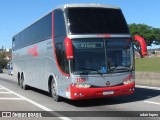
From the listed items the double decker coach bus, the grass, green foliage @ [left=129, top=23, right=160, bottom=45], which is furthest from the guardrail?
green foliage @ [left=129, top=23, right=160, bottom=45]

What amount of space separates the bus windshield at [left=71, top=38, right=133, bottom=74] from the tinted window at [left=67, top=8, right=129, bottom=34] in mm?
445

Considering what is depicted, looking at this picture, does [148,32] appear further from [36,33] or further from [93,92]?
[93,92]

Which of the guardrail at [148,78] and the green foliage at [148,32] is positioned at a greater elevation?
the green foliage at [148,32]

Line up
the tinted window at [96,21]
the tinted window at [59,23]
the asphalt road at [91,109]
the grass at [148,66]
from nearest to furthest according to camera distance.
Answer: the asphalt road at [91,109]
the tinted window at [96,21]
the tinted window at [59,23]
the grass at [148,66]

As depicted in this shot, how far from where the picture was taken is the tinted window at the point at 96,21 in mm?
14711

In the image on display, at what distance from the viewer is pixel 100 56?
14.4 meters

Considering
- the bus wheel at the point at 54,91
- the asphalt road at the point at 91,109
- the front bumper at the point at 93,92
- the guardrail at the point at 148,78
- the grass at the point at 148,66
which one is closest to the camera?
the asphalt road at the point at 91,109

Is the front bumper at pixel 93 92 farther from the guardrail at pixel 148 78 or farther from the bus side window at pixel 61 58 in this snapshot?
the guardrail at pixel 148 78

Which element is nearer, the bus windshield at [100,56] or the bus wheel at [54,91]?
the bus windshield at [100,56]

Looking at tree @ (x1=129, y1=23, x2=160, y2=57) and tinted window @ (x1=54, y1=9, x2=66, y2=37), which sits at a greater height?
tree @ (x1=129, y1=23, x2=160, y2=57)

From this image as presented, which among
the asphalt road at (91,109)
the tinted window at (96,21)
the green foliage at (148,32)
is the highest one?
the green foliage at (148,32)

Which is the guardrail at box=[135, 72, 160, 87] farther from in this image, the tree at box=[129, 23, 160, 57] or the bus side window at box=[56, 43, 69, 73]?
the tree at box=[129, 23, 160, 57]

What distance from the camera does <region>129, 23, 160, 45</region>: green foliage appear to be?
127 meters

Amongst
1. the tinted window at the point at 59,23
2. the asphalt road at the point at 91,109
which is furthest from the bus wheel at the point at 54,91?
the tinted window at the point at 59,23
